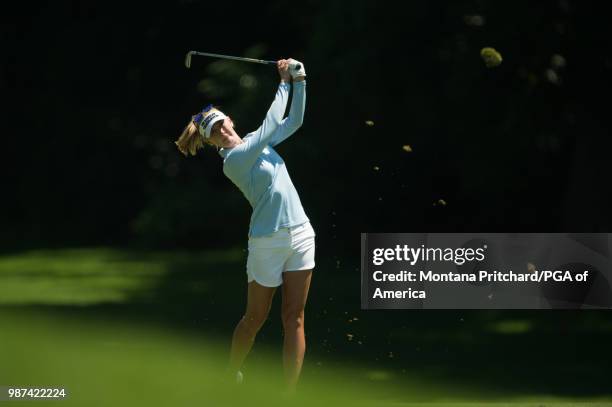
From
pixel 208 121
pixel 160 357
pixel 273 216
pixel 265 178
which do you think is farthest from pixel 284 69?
pixel 160 357

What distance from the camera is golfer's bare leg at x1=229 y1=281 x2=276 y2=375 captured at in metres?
7.77

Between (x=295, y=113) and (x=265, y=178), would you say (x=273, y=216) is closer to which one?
(x=265, y=178)

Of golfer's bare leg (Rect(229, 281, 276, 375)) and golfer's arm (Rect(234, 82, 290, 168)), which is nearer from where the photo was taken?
golfer's arm (Rect(234, 82, 290, 168))

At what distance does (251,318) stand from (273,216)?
743 mm

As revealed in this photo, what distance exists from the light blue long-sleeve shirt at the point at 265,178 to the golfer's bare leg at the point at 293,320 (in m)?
0.36

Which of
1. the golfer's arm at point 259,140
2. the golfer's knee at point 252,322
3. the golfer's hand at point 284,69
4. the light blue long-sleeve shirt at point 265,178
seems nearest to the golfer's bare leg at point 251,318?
the golfer's knee at point 252,322

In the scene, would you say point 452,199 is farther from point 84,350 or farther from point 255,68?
point 84,350

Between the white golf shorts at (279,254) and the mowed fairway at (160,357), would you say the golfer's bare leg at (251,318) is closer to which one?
the white golf shorts at (279,254)

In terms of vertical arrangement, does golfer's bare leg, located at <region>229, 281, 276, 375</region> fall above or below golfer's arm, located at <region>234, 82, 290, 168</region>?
below

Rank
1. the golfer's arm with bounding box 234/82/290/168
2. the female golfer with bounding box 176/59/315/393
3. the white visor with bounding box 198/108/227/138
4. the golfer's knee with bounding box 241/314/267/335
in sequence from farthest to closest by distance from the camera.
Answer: the golfer's knee with bounding box 241/314/267/335
the white visor with bounding box 198/108/227/138
the female golfer with bounding box 176/59/315/393
the golfer's arm with bounding box 234/82/290/168

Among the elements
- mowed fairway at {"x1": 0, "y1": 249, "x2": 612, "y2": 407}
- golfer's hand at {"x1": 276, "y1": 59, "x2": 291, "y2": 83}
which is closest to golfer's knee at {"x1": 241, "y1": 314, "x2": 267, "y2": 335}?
mowed fairway at {"x1": 0, "y1": 249, "x2": 612, "y2": 407}

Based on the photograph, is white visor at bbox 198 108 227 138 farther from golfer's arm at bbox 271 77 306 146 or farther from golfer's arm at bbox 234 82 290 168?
golfer's arm at bbox 271 77 306 146

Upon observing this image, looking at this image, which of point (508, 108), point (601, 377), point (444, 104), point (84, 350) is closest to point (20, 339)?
point (84, 350)

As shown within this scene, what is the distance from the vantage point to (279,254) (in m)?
7.62
